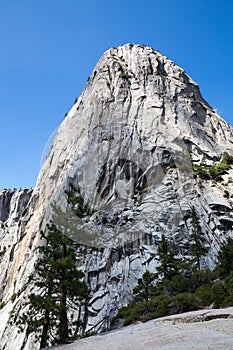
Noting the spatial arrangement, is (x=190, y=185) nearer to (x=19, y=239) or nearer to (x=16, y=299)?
(x=16, y=299)

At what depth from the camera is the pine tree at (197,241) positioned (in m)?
23.0

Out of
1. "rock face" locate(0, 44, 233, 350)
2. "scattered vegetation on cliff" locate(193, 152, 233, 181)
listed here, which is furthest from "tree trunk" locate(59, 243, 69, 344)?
"scattered vegetation on cliff" locate(193, 152, 233, 181)

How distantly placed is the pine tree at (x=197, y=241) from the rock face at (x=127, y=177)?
824 millimetres

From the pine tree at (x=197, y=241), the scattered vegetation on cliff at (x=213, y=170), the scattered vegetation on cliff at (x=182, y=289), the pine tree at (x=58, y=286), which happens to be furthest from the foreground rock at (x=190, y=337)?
the scattered vegetation on cliff at (x=213, y=170)

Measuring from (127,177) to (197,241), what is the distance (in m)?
11.5

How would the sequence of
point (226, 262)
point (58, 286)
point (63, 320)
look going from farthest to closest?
point (226, 262)
point (58, 286)
point (63, 320)

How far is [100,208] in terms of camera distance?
31000mm

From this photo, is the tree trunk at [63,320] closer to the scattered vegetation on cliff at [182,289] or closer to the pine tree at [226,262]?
the scattered vegetation on cliff at [182,289]

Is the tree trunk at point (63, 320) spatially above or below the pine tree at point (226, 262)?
below

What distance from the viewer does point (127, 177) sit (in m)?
32.7

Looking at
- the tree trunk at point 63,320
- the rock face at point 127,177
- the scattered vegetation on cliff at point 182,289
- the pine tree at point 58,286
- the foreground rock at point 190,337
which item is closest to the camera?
the foreground rock at point 190,337

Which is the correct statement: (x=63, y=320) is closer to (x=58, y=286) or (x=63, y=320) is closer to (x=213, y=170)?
(x=58, y=286)

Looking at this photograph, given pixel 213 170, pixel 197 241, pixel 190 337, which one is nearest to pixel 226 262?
pixel 197 241

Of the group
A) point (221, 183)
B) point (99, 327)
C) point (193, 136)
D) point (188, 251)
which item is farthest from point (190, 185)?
point (99, 327)
